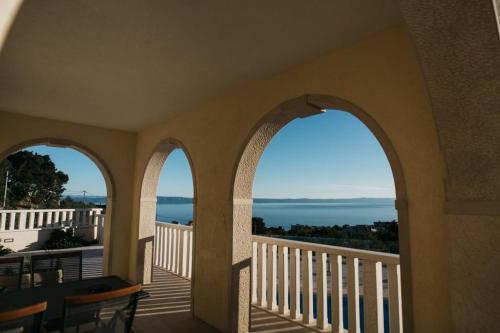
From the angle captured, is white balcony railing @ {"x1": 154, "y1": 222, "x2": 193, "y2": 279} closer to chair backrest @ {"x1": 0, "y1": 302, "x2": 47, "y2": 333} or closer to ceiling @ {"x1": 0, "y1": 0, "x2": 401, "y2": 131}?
ceiling @ {"x1": 0, "y1": 0, "x2": 401, "y2": 131}

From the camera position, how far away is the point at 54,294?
2.41 metres

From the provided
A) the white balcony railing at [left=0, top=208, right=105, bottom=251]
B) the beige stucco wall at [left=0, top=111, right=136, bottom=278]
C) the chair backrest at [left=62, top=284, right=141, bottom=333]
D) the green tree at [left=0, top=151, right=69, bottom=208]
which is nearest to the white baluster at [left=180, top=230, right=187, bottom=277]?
the beige stucco wall at [left=0, top=111, right=136, bottom=278]

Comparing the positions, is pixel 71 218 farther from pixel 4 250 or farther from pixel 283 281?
pixel 283 281

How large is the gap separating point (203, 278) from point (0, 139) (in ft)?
12.5

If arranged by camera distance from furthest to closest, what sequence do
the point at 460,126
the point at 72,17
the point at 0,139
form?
the point at 0,139 < the point at 72,17 < the point at 460,126

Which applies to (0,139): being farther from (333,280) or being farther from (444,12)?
(444,12)

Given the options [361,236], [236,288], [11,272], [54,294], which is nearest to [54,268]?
[11,272]

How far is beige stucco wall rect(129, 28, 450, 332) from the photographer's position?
1.89 metres

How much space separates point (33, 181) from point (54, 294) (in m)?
13.9

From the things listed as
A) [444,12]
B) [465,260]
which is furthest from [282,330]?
[444,12]

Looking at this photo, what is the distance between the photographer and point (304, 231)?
435 inches

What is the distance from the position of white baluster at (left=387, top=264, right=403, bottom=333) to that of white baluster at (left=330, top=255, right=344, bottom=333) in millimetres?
557

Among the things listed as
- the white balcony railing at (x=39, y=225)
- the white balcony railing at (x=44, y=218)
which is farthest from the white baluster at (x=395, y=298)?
the white balcony railing at (x=44, y=218)

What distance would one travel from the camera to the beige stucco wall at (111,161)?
4938mm
